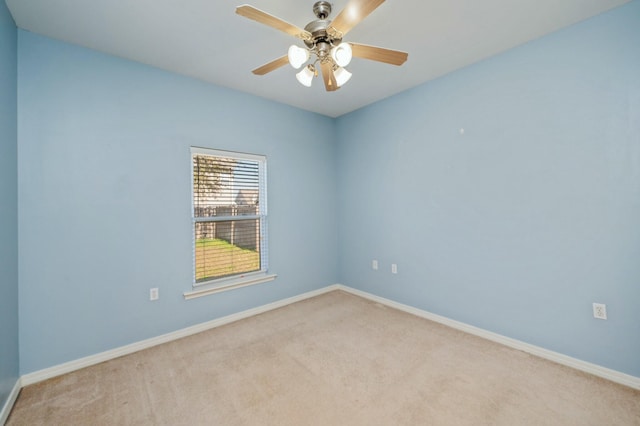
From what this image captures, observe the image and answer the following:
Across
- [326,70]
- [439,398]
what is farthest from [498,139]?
[439,398]

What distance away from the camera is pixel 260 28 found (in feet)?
6.89

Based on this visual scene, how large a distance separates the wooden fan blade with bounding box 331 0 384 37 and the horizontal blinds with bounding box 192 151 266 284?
2.05 meters

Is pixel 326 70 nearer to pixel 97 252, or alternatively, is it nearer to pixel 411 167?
pixel 411 167

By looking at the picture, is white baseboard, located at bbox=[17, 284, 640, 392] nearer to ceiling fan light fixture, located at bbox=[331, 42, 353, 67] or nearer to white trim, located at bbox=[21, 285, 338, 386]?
white trim, located at bbox=[21, 285, 338, 386]

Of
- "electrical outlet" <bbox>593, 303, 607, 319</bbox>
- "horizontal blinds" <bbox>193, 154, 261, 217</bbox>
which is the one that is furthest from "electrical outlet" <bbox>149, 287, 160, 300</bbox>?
"electrical outlet" <bbox>593, 303, 607, 319</bbox>

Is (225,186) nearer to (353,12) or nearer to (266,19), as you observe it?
(266,19)

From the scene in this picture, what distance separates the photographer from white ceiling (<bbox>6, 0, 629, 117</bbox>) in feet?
6.18

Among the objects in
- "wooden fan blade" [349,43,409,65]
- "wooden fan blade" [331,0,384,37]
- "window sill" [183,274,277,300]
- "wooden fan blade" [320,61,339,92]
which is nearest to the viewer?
"wooden fan blade" [331,0,384,37]

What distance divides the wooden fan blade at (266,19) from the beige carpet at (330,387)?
91.3 inches

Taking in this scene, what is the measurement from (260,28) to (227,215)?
1917 millimetres

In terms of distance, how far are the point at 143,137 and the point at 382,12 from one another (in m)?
2.36

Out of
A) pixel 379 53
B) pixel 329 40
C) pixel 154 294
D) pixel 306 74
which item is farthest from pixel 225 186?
pixel 379 53

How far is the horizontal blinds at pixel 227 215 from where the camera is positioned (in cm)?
296

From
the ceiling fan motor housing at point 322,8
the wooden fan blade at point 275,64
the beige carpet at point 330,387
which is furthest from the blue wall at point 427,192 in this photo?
the ceiling fan motor housing at point 322,8
